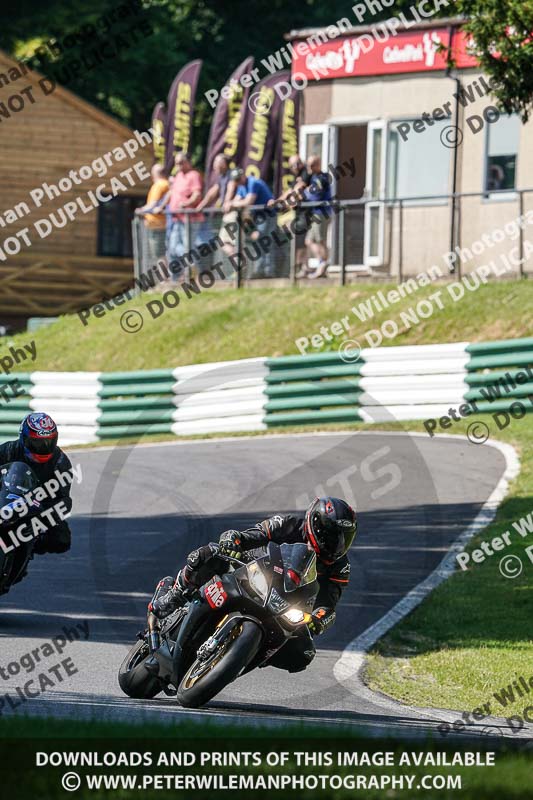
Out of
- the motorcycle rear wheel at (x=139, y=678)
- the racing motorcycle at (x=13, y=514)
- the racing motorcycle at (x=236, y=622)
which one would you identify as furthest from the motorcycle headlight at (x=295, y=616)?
the racing motorcycle at (x=13, y=514)

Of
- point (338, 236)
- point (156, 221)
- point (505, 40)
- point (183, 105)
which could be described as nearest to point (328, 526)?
point (505, 40)

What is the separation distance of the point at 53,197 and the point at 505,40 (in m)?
21.3

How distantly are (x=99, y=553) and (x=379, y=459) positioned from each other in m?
4.95

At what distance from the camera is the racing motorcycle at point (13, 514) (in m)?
9.91

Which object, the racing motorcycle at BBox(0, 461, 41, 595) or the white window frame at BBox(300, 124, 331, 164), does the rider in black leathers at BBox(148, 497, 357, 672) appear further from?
the white window frame at BBox(300, 124, 331, 164)

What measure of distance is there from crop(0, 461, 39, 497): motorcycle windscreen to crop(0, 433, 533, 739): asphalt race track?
3.78 ft

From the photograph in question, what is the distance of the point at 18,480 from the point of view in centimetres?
999

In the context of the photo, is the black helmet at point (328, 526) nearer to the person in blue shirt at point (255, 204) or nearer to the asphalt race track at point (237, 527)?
the asphalt race track at point (237, 527)

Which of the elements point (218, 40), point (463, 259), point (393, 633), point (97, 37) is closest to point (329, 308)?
point (463, 259)

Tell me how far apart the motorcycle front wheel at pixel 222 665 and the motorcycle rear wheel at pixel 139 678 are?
55cm

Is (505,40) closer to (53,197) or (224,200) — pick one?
(224,200)

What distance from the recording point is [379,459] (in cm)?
1692

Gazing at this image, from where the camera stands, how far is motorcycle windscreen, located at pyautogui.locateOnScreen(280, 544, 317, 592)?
7.79m

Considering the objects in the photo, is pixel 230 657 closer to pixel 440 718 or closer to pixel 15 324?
pixel 440 718
